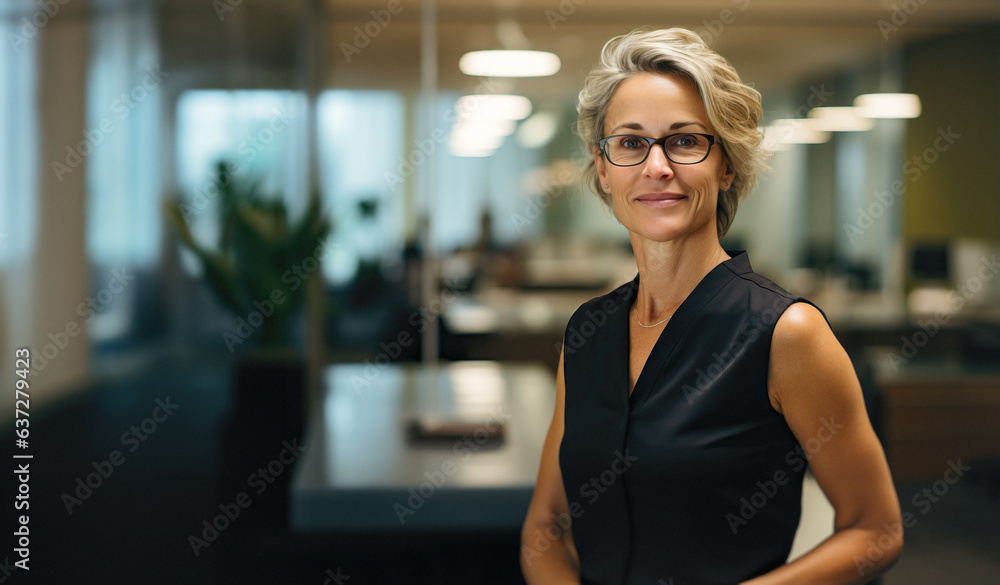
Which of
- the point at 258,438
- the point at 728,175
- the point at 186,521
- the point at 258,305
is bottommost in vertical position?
the point at 186,521

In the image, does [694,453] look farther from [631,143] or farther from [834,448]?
[631,143]

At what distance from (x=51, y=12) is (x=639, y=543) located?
332 centimetres

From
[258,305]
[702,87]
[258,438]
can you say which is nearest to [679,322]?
[702,87]

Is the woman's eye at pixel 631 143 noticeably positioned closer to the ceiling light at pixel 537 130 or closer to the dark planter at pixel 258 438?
the dark planter at pixel 258 438

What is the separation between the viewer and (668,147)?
107cm

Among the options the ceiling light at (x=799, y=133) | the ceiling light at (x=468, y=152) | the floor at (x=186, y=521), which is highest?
the ceiling light at (x=799, y=133)

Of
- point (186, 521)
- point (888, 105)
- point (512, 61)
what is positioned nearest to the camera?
point (186, 521)

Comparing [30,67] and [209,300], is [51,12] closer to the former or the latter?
[30,67]

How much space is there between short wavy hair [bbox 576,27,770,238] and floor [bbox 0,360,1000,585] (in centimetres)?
106

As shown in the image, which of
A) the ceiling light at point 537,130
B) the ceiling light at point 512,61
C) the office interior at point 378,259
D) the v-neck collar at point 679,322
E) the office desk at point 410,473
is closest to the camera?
the v-neck collar at point 679,322

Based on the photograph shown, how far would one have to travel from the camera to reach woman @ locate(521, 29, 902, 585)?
1.01 metres

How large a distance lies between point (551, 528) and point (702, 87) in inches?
27.4

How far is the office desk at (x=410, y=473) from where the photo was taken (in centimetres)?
168

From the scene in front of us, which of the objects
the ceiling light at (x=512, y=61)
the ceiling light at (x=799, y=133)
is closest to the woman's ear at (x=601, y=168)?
the ceiling light at (x=512, y=61)
